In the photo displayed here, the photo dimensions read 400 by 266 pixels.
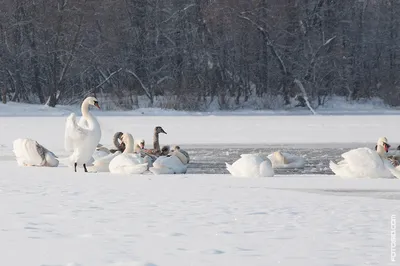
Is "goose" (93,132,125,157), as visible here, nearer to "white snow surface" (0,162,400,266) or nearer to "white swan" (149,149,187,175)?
"white swan" (149,149,187,175)

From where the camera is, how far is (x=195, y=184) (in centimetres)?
1027

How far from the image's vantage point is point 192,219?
23.8 feet

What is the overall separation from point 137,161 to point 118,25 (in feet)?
110

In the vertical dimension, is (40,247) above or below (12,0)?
below

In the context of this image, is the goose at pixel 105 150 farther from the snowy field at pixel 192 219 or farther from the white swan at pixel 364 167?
the white swan at pixel 364 167

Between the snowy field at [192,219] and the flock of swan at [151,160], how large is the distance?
0.30 meters

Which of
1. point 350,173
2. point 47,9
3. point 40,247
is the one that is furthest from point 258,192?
point 47,9

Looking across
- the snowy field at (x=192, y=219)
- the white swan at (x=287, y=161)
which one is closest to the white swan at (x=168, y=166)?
the snowy field at (x=192, y=219)

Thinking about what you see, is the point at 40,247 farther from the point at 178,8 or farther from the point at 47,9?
the point at 178,8

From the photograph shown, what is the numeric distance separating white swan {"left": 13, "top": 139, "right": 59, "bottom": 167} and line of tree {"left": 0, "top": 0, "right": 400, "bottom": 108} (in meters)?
27.9

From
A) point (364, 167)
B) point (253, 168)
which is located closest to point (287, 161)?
point (253, 168)

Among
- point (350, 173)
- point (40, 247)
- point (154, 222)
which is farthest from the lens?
point (350, 173)

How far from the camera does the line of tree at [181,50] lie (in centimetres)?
4253

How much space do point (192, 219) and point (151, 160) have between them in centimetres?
570
